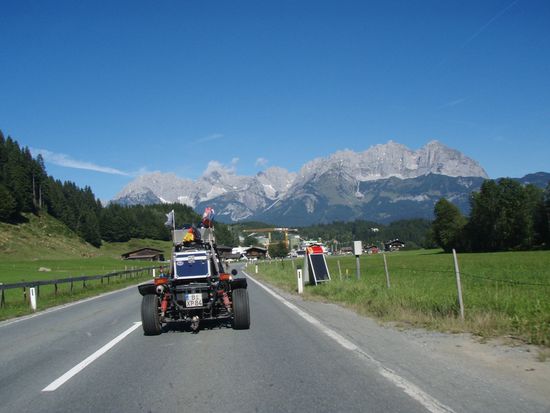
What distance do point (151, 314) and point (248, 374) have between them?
4.81m

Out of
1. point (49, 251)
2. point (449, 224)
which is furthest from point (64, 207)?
point (449, 224)

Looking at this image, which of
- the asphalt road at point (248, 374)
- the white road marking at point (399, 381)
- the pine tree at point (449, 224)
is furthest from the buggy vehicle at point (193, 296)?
the pine tree at point (449, 224)

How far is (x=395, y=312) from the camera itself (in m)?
13.9

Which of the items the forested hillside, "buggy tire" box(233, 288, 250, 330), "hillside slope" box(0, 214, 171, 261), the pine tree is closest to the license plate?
"buggy tire" box(233, 288, 250, 330)

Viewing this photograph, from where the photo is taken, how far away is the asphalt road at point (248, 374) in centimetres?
617

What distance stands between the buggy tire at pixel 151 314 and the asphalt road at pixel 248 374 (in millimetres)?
257

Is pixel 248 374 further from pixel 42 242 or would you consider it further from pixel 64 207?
pixel 64 207

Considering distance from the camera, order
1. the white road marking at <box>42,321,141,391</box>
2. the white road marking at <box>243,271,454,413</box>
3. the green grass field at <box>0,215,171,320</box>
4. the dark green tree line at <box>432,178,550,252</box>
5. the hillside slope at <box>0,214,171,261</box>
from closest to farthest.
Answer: the white road marking at <box>243,271,454,413</box> → the white road marking at <box>42,321,141,391</box> → the green grass field at <box>0,215,171,320</box> → the dark green tree line at <box>432,178,550,252</box> → the hillside slope at <box>0,214,171,261</box>

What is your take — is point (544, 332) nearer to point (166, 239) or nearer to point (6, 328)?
point (6, 328)

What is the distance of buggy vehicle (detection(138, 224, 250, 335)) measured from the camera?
1203cm

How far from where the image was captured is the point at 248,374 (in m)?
7.77

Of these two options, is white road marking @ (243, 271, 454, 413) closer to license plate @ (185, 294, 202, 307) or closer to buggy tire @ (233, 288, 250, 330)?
buggy tire @ (233, 288, 250, 330)

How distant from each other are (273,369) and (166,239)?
186 metres

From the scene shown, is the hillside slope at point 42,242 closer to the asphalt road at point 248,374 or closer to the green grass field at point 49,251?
the green grass field at point 49,251
